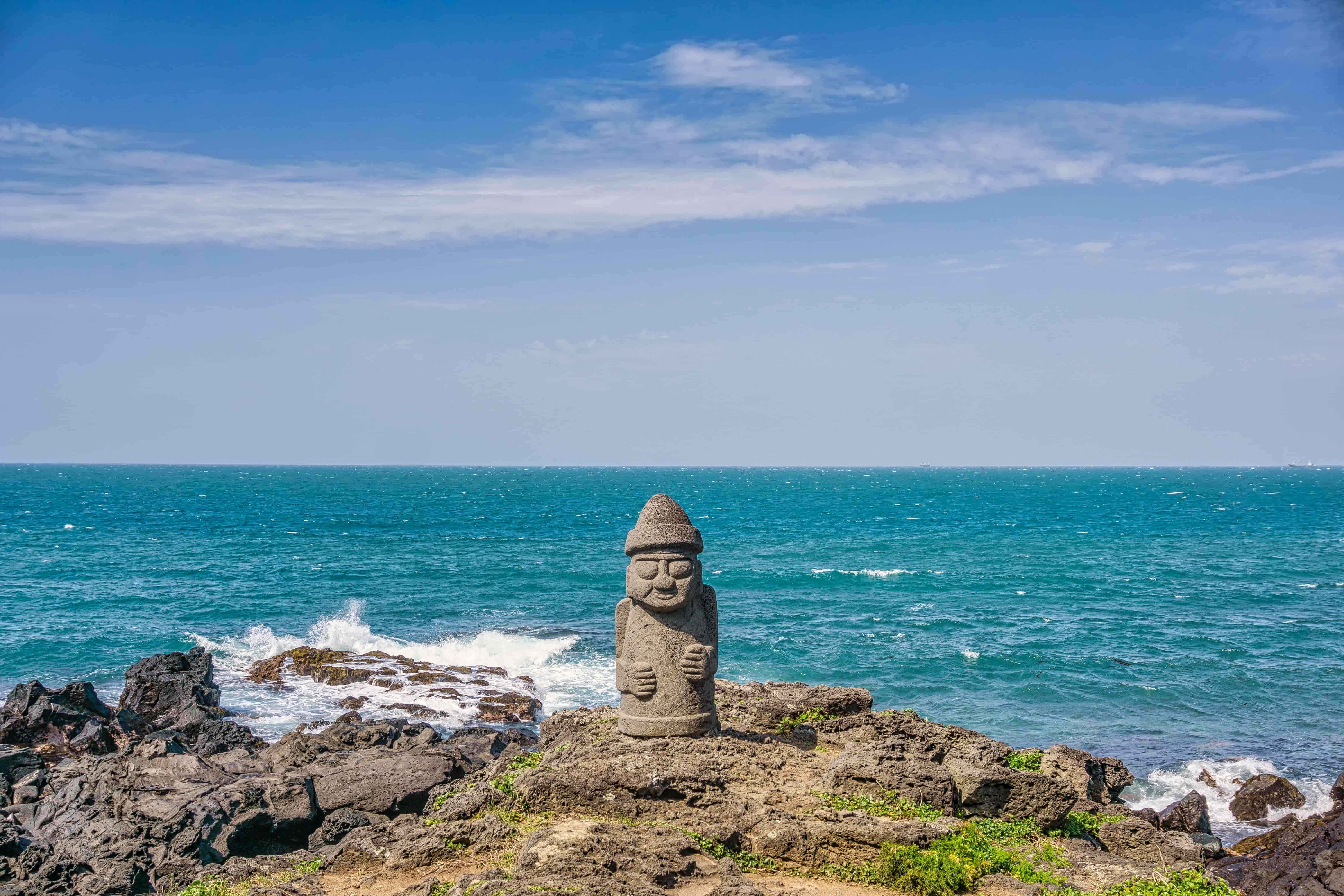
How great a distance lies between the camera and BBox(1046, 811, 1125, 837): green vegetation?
1259cm

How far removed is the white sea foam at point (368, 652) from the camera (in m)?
28.2

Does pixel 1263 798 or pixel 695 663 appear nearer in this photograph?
pixel 695 663

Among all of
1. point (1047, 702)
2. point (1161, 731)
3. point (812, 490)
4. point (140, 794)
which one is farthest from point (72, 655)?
point (812, 490)

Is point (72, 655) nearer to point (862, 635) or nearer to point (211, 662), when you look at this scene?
point (211, 662)

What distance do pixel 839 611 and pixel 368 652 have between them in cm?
1970

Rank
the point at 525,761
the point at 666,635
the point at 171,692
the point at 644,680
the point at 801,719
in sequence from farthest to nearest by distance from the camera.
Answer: the point at 171,692 → the point at 801,719 → the point at 525,761 → the point at 666,635 → the point at 644,680

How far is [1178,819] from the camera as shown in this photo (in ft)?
63.5

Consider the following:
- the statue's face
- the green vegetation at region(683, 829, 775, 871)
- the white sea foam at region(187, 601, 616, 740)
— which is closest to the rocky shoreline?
the green vegetation at region(683, 829, 775, 871)

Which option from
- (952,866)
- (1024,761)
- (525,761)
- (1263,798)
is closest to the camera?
(952,866)

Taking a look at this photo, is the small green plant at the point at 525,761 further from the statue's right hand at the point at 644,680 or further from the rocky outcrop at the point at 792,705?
the rocky outcrop at the point at 792,705

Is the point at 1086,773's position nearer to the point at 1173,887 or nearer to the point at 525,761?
Answer: the point at 1173,887

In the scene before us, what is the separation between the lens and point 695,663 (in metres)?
13.4

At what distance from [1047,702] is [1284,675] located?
893 cm

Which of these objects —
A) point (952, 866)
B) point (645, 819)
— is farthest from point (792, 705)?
point (952, 866)
